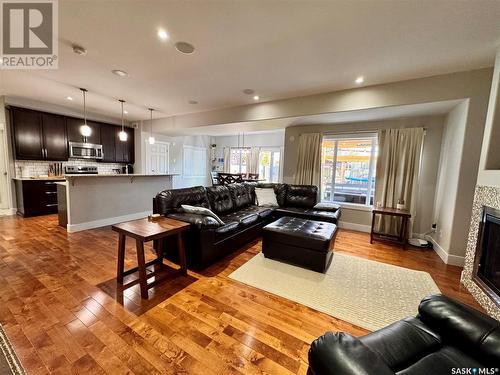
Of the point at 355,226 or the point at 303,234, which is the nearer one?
the point at 303,234

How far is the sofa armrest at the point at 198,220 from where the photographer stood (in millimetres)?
2510

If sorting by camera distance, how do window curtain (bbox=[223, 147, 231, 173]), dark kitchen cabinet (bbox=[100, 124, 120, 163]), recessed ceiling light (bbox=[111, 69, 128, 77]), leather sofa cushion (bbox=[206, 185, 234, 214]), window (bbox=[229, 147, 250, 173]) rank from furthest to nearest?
window curtain (bbox=[223, 147, 231, 173]), window (bbox=[229, 147, 250, 173]), dark kitchen cabinet (bbox=[100, 124, 120, 163]), leather sofa cushion (bbox=[206, 185, 234, 214]), recessed ceiling light (bbox=[111, 69, 128, 77])

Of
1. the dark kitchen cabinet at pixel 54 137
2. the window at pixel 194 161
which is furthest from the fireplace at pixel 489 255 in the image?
the dark kitchen cabinet at pixel 54 137

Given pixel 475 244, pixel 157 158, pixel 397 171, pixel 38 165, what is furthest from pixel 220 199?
pixel 38 165

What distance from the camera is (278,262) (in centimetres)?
288

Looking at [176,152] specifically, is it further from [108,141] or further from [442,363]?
[442,363]

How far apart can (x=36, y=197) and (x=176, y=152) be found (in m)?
3.91

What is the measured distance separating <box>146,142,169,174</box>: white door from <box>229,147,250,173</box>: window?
2.88 meters

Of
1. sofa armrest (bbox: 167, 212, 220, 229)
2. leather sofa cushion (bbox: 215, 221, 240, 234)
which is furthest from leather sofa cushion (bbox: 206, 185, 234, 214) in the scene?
sofa armrest (bbox: 167, 212, 220, 229)

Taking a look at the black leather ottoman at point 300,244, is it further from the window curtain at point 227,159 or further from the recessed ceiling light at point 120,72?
the window curtain at point 227,159

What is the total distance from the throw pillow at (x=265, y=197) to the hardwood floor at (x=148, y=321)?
1975mm

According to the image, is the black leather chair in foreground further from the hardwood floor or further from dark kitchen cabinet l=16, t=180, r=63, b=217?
dark kitchen cabinet l=16, t=180, r=63, b=217

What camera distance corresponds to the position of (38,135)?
4.86 meters
